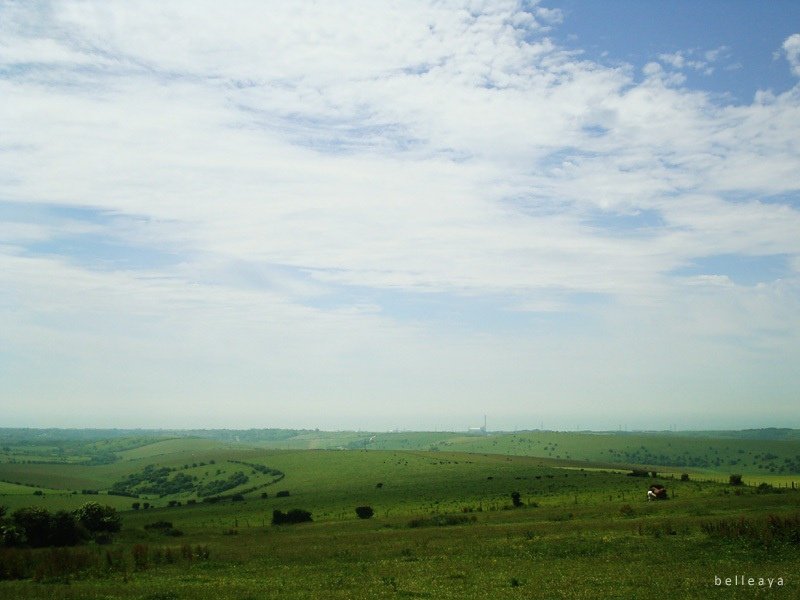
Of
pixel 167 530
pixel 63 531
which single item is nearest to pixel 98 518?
pixel 167 530

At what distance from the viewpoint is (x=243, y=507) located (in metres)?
93.9

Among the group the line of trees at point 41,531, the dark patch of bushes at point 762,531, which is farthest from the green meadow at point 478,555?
the line of trees at point 41,531

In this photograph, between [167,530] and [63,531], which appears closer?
[63,531]

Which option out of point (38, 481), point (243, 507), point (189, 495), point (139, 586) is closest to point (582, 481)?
point (243, 507)

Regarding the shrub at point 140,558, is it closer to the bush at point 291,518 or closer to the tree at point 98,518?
the tree at point 98,518

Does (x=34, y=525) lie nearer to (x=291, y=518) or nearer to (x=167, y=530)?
(x=167, y=530)

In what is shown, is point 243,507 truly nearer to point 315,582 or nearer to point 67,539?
point 67,539

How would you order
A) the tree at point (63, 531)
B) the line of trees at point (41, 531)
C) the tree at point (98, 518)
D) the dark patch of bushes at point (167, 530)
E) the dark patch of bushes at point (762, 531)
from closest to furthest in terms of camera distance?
the dark patch of bushes at point (762, 531) → the line of trees at point (41, 531) → the tree at point (63, 531) → the dark patch of bushes at point (167, 530) → the tree at point (98, 518)

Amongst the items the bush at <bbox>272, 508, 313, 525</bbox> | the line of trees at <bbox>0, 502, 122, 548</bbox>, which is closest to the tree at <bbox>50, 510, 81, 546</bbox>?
the line of trees at <bbox>0, 502, 122, 548</bbox>

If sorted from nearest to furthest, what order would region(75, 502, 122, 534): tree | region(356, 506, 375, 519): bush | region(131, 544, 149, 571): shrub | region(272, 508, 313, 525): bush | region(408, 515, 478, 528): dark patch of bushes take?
region(131, 544, 149, 571): shrub, region(408, 515, 478, 528): dark patch of bushes, region(75, 502, 122, 534): tree, region(356, 506, 375, 519): bush, region(272, 508, 313, 525): bush

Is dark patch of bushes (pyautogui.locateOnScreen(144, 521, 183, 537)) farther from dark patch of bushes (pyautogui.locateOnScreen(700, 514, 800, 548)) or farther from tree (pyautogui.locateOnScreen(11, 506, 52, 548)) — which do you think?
dark patch of bushes (pyautogui.locateOnScreen(700, 514, 800, 548))

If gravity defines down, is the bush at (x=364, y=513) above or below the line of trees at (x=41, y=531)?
below

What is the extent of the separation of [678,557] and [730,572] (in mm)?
3987

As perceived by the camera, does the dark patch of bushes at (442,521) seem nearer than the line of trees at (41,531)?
No
